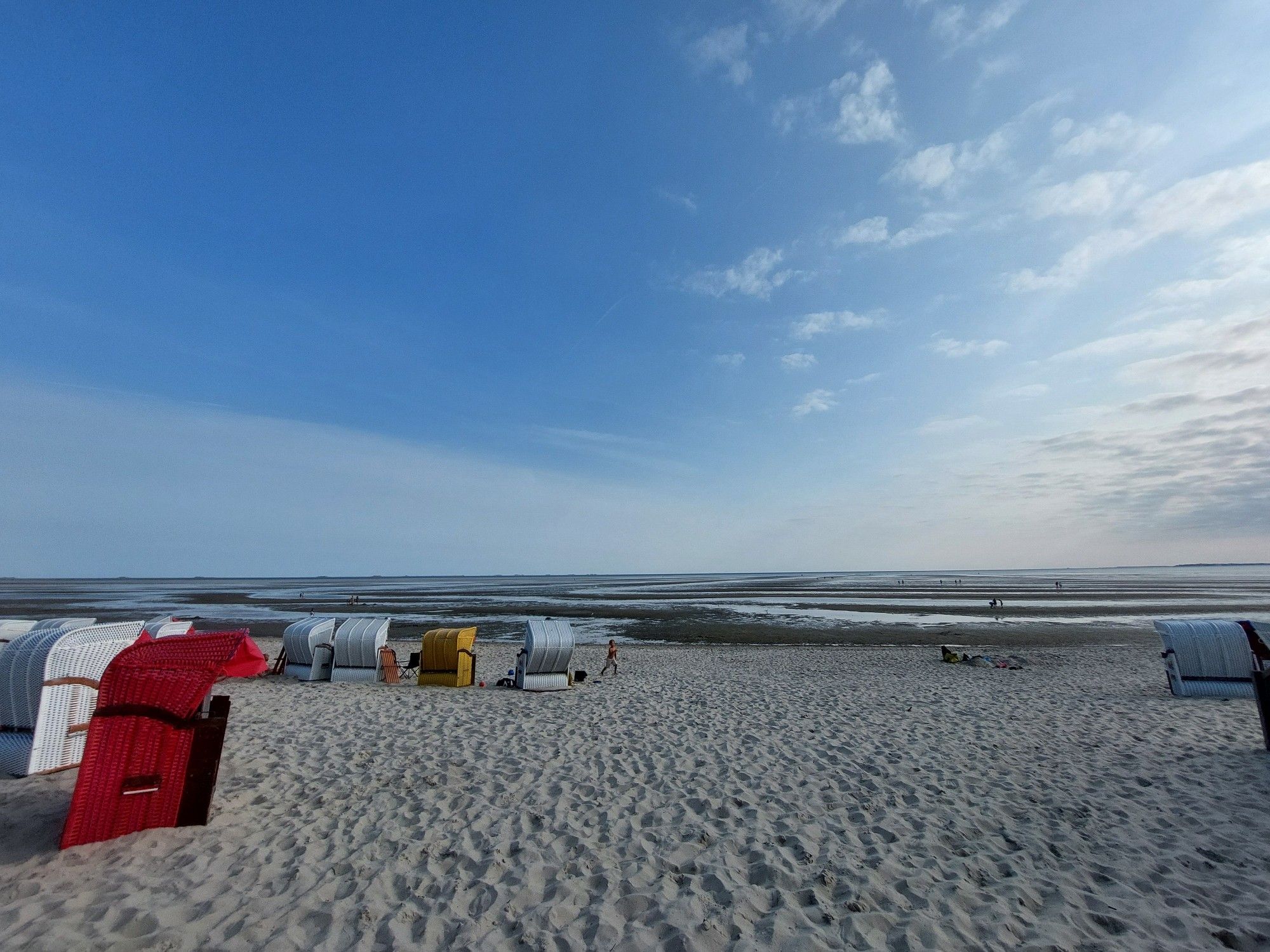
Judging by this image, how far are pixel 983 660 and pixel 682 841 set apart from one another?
1670 centimetres

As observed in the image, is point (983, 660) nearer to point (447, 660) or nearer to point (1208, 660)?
point (1208, 660)

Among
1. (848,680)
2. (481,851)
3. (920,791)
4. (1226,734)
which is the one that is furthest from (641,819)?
(848,680)

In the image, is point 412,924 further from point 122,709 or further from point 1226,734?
point 1226,734

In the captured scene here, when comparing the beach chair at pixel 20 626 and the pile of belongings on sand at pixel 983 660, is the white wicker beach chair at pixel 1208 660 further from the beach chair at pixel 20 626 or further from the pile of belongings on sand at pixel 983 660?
the beach chair at pixel 20 626

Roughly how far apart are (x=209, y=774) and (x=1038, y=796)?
382 inches

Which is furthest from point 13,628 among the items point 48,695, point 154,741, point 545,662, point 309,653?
point 545,662

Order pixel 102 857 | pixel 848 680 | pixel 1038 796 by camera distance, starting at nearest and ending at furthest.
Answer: pixel 102 857, pixel 1038 796, pixel 848 680

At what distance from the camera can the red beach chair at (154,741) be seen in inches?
228

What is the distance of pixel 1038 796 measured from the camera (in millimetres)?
7152

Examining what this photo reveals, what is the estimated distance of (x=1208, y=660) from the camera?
13.1 meters

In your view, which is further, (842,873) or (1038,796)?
(1038,796)

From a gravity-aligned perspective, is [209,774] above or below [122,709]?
below

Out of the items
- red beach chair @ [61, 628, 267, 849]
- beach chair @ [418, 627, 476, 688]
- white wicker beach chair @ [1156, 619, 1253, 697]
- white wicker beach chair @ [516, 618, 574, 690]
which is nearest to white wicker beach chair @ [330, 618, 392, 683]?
beach chair @ [418, 627, 476, 688]

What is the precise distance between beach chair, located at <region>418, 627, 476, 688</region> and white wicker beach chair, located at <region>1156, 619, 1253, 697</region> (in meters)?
16.0
